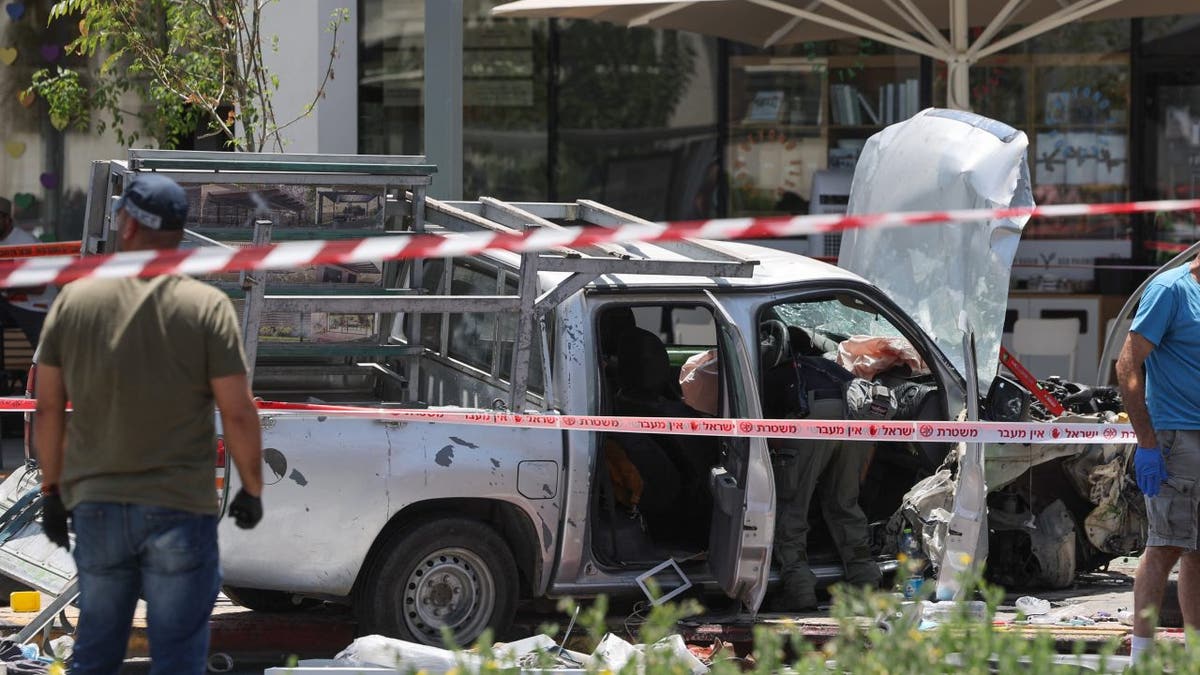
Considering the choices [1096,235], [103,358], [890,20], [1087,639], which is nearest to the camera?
[103,358]

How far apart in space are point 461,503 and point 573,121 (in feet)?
26.1

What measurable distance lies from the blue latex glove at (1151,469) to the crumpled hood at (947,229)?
3.62 ft

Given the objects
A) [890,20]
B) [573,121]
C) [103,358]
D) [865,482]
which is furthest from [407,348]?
[573,121]

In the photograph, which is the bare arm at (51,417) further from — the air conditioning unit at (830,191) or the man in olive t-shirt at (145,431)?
the air conditioning unit at (830,191)

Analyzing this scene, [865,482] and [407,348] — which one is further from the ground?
[407,348]

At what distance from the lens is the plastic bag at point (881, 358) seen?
756cm

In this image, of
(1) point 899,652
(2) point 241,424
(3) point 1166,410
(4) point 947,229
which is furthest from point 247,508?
(4) point 947,229

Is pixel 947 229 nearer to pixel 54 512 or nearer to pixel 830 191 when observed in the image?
pixel 54 512

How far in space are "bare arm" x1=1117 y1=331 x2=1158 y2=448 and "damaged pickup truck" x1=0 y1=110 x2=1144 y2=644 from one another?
2.50 ft

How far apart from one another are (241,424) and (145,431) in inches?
10.2

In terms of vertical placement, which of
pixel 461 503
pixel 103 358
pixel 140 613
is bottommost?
pixel 140 613

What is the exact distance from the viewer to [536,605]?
723cm

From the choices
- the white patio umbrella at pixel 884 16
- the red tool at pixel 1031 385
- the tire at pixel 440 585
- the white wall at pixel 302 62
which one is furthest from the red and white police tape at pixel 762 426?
the white wall at pixel 302 62

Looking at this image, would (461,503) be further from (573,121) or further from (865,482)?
(573,121)
